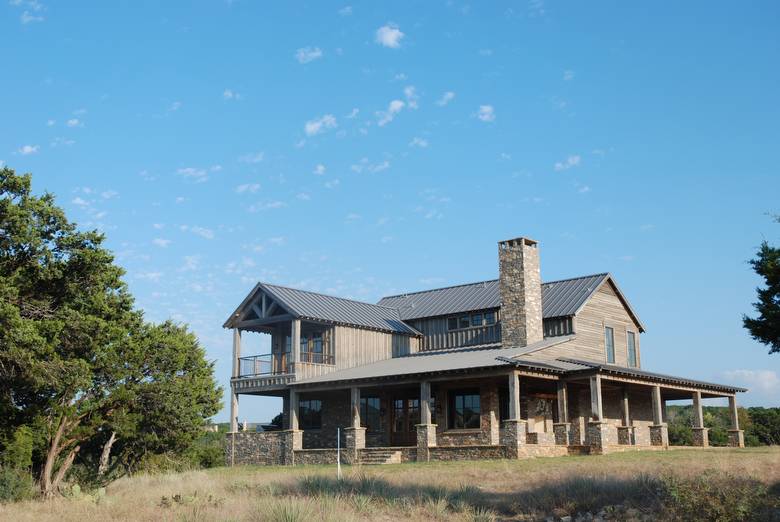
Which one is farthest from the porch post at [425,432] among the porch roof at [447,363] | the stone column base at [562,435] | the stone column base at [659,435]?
the stone column base at [659,435]

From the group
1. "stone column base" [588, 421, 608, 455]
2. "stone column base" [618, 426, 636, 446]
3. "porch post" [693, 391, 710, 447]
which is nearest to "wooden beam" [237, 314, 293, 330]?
"stone column base" [588, 421, 608, 455]

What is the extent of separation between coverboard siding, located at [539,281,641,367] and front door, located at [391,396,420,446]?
612cm

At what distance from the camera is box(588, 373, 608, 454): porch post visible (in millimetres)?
28594

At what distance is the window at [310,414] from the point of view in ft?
122

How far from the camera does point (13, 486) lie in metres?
21.6

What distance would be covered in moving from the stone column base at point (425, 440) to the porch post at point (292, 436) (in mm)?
6724

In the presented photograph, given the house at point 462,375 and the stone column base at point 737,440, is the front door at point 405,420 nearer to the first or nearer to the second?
the house at point 462,375

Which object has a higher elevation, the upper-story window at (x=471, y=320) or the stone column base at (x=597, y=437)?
the upper-story window at (x=471, y=320)

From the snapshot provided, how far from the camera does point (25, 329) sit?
781 inches

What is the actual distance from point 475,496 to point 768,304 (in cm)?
987

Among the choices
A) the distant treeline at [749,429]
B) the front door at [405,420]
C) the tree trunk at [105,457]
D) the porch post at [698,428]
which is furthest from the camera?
the distant treeline at [749,429]

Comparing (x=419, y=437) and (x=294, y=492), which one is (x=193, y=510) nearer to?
(x=294, y=492)

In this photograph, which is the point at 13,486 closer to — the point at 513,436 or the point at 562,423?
Result: the point at 513,436

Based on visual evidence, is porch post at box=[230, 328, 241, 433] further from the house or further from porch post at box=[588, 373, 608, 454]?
porch post at box=[588, 373, 608, 454]
